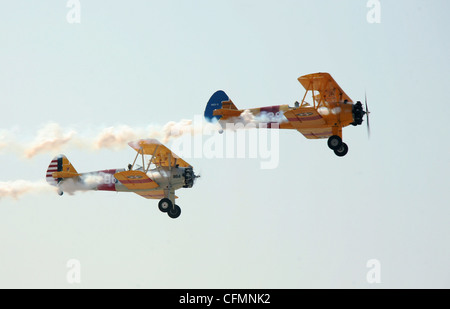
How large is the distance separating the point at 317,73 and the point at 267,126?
10.2 ft

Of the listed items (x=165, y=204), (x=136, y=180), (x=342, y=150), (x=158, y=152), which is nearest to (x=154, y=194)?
(x=165, y=204)

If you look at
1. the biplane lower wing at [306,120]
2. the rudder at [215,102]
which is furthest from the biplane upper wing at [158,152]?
the biplane lower wing at [306,120]

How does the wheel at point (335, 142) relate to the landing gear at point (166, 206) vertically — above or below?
above

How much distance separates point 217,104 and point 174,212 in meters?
5.21

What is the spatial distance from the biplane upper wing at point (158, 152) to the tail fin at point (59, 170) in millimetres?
3371

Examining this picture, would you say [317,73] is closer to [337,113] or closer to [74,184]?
[337,113]

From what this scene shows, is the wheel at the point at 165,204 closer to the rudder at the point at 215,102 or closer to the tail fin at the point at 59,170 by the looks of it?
the tail fin at the point at 59,170

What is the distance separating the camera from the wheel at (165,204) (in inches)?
1748

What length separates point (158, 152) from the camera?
146 ft

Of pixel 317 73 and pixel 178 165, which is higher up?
pixel 317 73

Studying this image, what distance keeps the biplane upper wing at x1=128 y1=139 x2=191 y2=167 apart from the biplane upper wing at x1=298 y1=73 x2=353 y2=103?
521 centimetres

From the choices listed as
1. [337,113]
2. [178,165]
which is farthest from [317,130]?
[178,165]

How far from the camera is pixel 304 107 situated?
142 feet

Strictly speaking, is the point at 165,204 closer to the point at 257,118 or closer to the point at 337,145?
the point at 257,118
